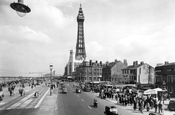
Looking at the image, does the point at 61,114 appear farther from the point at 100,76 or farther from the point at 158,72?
the point at 100,76

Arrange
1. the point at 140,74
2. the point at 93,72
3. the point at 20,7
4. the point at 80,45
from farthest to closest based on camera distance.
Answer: the point at 80,45 < the point at 93,72 < the point at 140,74 < the point at 20,7

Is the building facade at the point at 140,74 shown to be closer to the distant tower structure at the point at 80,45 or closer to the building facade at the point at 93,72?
the building facade at the point at 93,72

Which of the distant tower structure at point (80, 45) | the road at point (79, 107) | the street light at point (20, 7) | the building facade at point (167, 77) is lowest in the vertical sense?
the road at point (79, 107)

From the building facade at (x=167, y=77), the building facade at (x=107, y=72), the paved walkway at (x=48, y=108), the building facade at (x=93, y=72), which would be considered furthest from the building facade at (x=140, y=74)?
the paved walkway at (x=48, y=108)

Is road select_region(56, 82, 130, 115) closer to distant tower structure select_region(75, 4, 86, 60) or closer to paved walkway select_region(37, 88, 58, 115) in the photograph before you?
paved walkway select_region(37, 88, 58, 115)

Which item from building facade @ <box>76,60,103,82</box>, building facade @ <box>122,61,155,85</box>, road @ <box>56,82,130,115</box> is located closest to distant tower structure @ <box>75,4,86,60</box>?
building facade @ <box>76,60,103,82</box>

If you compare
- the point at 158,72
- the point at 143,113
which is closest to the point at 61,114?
the point at 143,113

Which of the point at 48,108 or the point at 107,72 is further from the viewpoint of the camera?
the point at 107,72

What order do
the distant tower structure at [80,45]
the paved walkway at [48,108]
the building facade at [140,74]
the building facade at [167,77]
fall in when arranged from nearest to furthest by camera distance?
1. the paved walkway at [48,108]
2. the building facade at [167,77]
3. the building facade at [140,74]
4. the distant tower structure at [80,45]

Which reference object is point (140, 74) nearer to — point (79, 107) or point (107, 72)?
point (107, 72)

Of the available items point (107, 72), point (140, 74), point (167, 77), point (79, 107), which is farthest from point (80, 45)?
point (79, 107)

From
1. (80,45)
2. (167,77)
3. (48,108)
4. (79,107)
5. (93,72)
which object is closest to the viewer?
(48,108)
